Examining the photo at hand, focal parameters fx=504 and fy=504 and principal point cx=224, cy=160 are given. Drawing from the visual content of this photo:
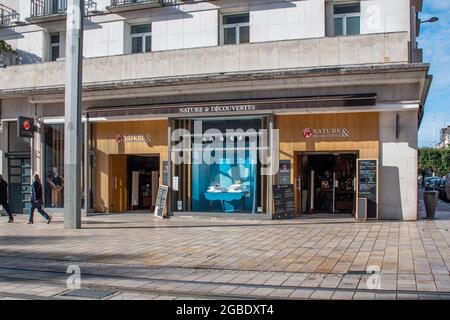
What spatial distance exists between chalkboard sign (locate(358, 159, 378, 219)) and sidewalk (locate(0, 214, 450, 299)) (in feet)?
3.56

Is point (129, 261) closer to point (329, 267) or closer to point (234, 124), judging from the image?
point (329, 267)

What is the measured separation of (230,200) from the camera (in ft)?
58.5

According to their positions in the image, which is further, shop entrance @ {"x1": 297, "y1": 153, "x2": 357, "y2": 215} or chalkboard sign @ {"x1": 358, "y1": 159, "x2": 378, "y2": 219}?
shop entrance @ {"x1": 297, "y1": 153, "x2": 357, "y2": 215}

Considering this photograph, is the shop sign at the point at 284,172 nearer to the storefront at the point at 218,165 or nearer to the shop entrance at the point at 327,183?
the storefront at the point at 218,165

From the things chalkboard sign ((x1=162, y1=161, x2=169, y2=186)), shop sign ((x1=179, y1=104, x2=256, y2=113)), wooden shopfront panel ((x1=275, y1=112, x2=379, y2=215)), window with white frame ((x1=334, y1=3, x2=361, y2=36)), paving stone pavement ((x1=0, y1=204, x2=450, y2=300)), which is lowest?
paving stone pavement ((x1=0, y1=204, x2=450, y2=300))

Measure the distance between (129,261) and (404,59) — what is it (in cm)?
1098

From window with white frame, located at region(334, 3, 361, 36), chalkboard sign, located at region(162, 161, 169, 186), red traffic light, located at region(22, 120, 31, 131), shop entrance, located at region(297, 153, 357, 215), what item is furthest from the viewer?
red traffic light, located at region(22, 120, 31, 131)

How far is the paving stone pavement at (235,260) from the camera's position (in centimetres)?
695

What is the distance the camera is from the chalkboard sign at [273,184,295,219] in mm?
16531

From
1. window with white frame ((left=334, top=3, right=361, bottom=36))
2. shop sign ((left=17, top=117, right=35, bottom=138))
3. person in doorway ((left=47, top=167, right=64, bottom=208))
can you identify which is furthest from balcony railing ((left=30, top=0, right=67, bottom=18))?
window with white frame ((left=334, top=3, right=361, bottom=36))

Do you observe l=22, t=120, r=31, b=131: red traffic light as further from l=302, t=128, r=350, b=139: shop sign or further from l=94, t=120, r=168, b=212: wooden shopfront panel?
l=302, t=128, r=350, b=139: shop sign

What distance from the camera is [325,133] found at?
54.8 feet

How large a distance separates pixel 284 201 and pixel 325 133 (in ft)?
8.64
